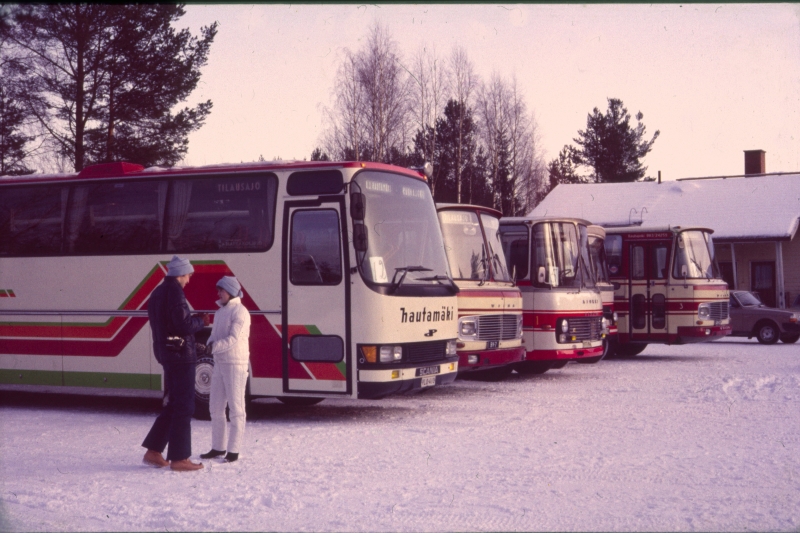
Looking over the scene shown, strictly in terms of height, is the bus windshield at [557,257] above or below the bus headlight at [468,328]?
above

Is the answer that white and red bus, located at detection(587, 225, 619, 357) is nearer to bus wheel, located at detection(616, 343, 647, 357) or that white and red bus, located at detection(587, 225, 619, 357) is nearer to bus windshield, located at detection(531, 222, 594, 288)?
bus windshield, located at detection(531, 222, 594, 288)

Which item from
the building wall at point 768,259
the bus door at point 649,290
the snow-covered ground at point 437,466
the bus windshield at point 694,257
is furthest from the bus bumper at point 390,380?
the building wall at point 768,259

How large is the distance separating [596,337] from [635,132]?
201 ft

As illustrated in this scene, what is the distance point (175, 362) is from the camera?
925 cm

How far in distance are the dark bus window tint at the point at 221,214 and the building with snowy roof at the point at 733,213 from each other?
27.3 m

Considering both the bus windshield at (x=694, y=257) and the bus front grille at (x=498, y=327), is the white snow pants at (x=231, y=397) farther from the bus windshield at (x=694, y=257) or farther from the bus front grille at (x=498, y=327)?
the bus windshield at (x=694, y=257)

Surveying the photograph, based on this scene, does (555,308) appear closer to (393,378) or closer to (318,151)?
(393,378)

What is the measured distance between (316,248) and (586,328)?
7.41 meters

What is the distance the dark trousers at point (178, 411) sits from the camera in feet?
30.3

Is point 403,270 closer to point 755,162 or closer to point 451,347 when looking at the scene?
point 451,347

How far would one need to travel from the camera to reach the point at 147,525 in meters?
7.05

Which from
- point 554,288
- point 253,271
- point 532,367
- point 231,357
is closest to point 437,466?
point 231,357

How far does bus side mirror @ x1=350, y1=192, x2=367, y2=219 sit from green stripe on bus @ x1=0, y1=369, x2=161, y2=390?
3741 millimetres

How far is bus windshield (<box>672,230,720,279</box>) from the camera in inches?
907
